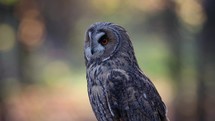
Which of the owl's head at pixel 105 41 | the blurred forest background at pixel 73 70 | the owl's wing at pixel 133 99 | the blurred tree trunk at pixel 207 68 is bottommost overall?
the owl's wing at pixel 133 99

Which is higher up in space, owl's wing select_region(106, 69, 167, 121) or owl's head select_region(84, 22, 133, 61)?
owl's head select_region(84, 22, 133, 61)

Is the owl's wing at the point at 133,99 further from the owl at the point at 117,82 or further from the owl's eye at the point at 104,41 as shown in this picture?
the owl's eye at the point at 104,41

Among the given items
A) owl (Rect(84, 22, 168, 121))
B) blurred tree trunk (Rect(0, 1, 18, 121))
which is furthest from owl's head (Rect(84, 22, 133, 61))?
blurred tree trunk (Rect(0, 1, 18, 121))

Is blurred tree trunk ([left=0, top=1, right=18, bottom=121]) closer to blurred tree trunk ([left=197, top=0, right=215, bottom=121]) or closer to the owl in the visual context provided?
blurred tree trunk ([left=197, top=0, right=215, bottom=121])

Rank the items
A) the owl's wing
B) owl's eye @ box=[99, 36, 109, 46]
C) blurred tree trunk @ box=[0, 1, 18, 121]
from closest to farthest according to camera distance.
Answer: the owl's wing, owl's eye @ box=[99, 36, 109, 46], blurred tree trunk @ box=[0, 1, 18, 121]

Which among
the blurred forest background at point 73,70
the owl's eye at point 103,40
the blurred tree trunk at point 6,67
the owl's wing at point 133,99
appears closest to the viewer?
the owl's wing at point 133,99

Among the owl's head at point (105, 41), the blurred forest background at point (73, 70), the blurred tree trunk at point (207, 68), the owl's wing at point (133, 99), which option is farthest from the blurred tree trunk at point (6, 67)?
the owl's wing at point (133, 99)

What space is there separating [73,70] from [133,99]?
20.0 metres

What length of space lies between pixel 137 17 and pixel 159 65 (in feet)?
7.37

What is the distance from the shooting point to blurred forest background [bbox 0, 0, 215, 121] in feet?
44.3

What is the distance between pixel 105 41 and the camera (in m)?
4.90

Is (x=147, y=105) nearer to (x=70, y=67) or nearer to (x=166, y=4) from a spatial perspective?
(x=166, y=4)

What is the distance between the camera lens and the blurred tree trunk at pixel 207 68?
12398mm

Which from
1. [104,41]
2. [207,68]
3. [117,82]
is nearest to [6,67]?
[207,68]
